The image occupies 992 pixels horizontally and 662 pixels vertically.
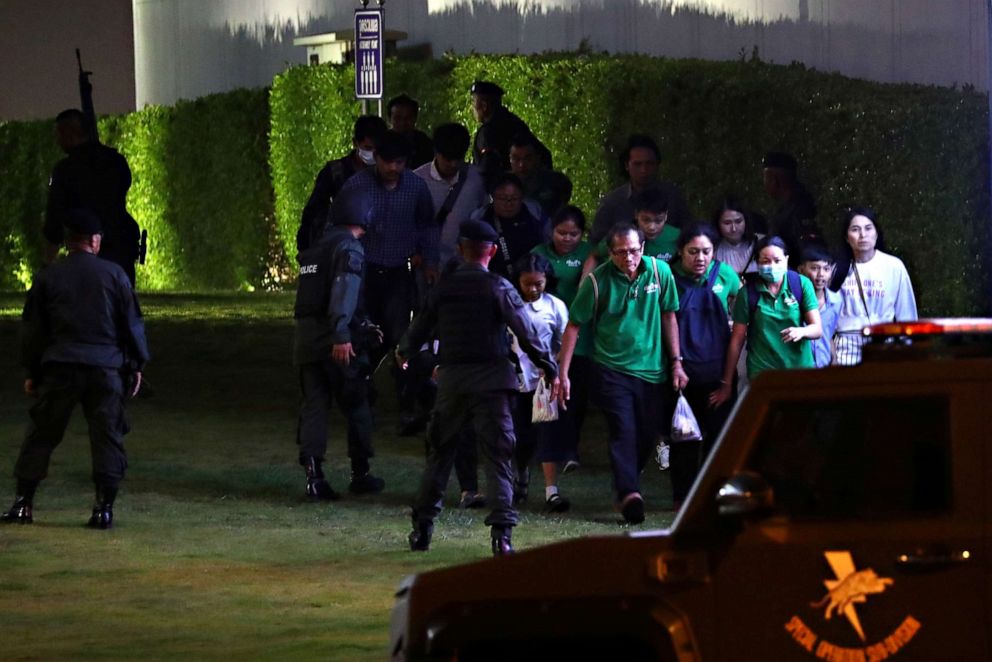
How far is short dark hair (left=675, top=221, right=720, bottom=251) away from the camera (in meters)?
11.6

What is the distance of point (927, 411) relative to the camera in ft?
17.1

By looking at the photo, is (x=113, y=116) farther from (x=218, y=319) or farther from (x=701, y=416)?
(x=701, y=416)

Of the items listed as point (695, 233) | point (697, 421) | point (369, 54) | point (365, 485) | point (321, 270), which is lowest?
point (365, 485)

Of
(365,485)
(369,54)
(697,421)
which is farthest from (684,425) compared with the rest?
(369,54)

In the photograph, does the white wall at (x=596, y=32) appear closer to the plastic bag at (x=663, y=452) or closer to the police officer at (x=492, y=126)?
the police officer at (x=492, y=126)

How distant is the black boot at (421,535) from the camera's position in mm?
10484

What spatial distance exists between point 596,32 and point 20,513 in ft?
50.7

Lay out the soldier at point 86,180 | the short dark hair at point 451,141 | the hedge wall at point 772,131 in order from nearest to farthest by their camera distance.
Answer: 1. the short dark hair at point 451,141
2. the soldier at point 86,180
3. the hedge wall at point 772,131

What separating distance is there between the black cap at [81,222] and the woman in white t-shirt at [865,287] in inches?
160

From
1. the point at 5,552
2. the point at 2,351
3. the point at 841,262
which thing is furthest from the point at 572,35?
the point at 5,552

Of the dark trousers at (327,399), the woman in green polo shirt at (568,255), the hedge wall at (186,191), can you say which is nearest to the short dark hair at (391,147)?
the woman in green polo shirt at (568,255)

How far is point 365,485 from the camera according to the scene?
12719 mm

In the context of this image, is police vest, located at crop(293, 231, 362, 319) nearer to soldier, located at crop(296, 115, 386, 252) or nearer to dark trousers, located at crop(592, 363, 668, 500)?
dark trousers, located at crop(592, 363, 668, 500)

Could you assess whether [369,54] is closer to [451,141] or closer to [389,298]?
[451,141]
